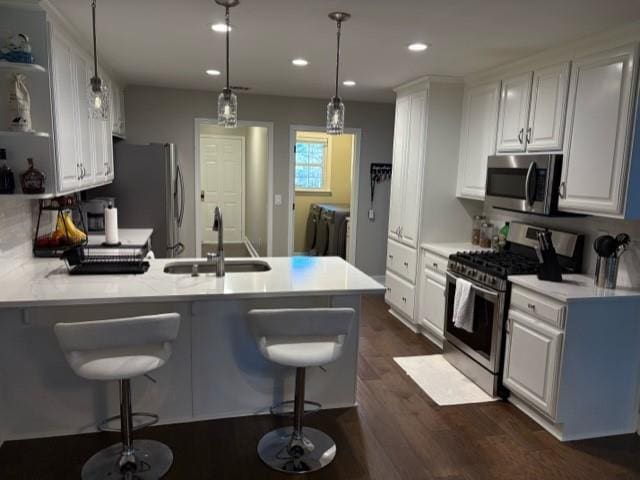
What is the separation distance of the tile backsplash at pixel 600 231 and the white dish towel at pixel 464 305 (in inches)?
30.7

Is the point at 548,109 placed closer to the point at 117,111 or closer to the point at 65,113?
the point at 65,113

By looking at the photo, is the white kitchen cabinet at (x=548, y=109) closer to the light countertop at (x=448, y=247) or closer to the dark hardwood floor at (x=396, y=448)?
the light countertop at (x=448, y=247)

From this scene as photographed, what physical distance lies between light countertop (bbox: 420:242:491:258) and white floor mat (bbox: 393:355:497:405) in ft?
2.90

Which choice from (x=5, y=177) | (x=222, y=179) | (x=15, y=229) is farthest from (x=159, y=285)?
(x=222, y=179)

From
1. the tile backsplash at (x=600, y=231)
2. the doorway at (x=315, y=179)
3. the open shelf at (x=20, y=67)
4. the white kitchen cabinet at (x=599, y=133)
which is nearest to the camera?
the open shelf at (x=20, y=67)

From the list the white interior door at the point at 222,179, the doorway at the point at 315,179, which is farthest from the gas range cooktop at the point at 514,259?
the white interior door at the point at 222,179

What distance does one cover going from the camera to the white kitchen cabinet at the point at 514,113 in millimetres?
3486

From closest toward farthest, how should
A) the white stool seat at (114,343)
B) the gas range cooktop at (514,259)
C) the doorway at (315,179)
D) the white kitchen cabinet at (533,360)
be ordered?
1. the white stool seat at (114,343)
2. the white kitchen cabinet at (533,360)
3. the gas range cooktop at (514,259)
4. the doorway at (315,179)

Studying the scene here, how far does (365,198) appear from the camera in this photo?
605 centimetres

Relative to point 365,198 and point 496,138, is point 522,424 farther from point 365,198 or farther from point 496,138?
point 365,198

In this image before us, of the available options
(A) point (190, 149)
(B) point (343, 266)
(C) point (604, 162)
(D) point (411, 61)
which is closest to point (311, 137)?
(A) point (190, 149)

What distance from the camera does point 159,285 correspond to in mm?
2576

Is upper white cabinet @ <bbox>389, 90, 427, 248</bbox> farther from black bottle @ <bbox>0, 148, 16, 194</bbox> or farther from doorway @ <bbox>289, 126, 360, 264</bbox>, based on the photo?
black bottle @ <bbox>0, 148, 16, 194</bbox>

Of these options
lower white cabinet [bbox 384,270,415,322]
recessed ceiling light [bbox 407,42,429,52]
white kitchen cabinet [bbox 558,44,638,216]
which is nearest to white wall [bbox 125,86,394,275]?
lower white cabinet [bbox 384,270,415,322]
